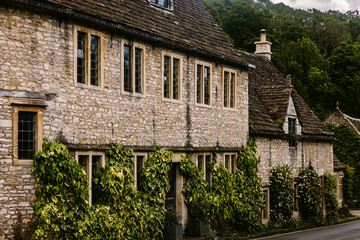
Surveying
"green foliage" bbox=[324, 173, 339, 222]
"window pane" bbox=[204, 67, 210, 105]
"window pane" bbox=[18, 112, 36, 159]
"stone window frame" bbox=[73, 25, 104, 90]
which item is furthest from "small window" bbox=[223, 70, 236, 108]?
"green foliage" bbox=[324, 173, 339, 222]

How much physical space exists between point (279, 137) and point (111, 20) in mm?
13107

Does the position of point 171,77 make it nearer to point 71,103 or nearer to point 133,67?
point 133,67

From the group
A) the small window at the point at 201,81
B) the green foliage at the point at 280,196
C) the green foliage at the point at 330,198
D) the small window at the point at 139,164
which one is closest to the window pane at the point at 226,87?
the small window at the point at 201,81

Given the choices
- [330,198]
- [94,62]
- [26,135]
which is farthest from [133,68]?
[330,198]

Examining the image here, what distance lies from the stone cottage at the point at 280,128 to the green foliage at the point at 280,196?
339 mm

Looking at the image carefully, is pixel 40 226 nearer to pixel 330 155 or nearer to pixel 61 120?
pixel 61 120

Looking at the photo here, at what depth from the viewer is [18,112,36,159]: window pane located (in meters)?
13.2

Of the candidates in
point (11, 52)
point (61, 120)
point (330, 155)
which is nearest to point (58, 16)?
point (11, 52)

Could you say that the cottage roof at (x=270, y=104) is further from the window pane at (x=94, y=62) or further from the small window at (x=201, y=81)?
the window pane at (x=94, y=62)

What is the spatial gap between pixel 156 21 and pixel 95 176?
6.65 metres

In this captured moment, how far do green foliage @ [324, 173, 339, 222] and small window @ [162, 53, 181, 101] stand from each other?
14.2 metres

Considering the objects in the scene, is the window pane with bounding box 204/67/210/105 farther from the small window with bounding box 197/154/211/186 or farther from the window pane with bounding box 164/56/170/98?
the window pane with bounding box 164/56/170/98

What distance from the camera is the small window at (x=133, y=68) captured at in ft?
55.3

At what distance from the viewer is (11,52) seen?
13078 mm
